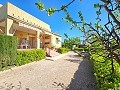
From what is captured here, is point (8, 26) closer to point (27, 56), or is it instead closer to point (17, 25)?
point (17, 25)

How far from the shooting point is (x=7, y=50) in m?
17.4

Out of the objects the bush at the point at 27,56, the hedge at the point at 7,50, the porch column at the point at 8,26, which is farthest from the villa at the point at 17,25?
the hedge at the point at 7,50

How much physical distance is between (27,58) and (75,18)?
17337 millimetres

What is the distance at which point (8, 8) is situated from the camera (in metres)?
27.5

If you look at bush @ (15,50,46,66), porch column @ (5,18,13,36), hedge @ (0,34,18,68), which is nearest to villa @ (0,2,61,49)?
porch column @ (5,18,13,36)

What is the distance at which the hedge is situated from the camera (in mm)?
16469

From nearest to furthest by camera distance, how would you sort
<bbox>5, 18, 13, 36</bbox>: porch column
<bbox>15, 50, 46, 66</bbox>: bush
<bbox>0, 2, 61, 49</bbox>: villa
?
<bbox>15, 50, 46, 66</bbox>: bush < <bbox>5, 18, 13, 36</bbox>: porch column < <bbox>0, 2, 61, 49</bbox>: villa

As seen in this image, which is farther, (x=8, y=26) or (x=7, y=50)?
(x=8, y=26)

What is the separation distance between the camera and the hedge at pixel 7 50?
648 inches

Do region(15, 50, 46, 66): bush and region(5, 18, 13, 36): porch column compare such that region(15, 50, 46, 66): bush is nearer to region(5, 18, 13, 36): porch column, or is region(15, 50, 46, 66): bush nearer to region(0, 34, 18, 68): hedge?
region(0, 34, 18, 68): hedge

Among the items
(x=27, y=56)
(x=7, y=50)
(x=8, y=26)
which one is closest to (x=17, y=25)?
(x=8, y=26)

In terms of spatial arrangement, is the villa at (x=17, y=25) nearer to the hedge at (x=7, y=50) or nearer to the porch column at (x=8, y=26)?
the porch column at (x=8, y=26)

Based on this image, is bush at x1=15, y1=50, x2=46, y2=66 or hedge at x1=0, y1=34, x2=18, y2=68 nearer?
hedge at x1=0, y1=34, x2=18, y2=68

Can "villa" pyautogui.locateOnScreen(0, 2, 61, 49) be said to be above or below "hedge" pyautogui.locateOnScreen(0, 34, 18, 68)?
above
